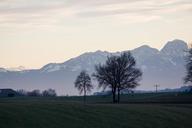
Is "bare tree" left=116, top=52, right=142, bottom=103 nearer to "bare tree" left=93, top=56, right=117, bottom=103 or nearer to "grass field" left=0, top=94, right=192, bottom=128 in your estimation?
"bare tree" left=93, top=56, right=117, bottom=103

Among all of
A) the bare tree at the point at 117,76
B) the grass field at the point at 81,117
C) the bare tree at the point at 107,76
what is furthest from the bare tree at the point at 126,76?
the grass field at the point at 81,117

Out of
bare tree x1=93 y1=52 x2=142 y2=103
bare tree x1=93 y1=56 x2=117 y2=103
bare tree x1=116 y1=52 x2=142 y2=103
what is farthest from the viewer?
bare tree x1=93 y1=56 x2=117 y2=103

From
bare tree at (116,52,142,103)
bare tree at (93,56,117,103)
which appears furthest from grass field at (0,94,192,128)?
bare tree at (93,56,117,103)

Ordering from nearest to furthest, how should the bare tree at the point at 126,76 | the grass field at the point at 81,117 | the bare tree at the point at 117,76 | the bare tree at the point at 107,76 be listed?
the grass field at the point at 81,117 → the bare tree at the point at 126,76 → the bare tree at the point at 117,76 → the bare tree at the point at 107,76

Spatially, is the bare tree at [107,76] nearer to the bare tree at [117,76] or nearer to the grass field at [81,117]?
the bare tree at [117,76]

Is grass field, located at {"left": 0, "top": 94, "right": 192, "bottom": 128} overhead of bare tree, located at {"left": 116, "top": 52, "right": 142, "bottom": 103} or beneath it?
beneath

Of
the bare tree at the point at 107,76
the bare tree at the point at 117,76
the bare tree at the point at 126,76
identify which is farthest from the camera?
the bare tree at the point at 107,76

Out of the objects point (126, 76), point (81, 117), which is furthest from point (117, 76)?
point (81, 117)

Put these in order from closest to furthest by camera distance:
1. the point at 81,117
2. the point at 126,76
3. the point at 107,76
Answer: the point at 81,117 → the point at 107,76 → the point at 126,76

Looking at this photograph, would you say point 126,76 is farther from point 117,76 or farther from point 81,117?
point 81,117

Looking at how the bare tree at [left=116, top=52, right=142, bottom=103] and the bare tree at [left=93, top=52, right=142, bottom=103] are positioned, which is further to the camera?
the bare tree at [left=93, top=52, right=142, bottom=103]

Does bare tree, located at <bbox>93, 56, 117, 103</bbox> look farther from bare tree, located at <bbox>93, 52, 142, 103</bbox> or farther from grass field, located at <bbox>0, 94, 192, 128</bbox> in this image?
grass field, located at <bbox>0, 94, 192, 128</bbox>

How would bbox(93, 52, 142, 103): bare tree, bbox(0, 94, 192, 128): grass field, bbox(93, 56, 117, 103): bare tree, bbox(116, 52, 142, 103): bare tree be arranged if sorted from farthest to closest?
bbox(93, 56, 117, 103): bare tree, bbox(93, 52, 142, 103): bare tree, bbox(116, 52, 142, 103): bare tree, bbox(0, 94, 192, 128): grass field

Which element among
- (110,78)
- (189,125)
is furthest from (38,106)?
(110,78)
